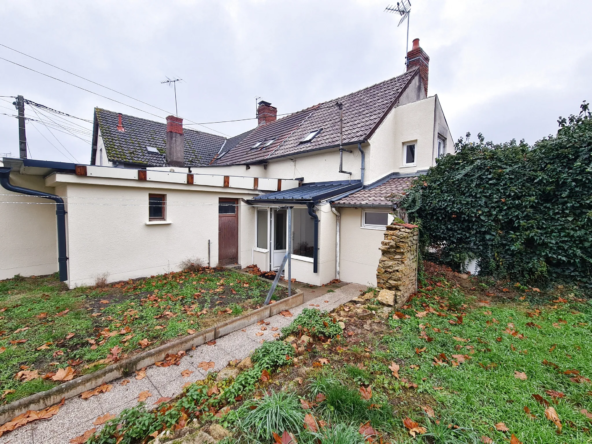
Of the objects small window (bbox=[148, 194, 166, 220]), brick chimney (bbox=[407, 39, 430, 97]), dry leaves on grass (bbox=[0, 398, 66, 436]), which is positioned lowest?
dry leaves on grass (bbox=[0, 398, 66, 436])

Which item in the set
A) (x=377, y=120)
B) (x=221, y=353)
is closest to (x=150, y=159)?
(x=377, y=120)

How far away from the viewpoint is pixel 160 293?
6.99 meters

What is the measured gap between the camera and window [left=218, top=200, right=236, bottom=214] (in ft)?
34.1

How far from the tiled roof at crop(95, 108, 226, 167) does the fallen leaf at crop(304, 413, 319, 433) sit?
46.6 feet

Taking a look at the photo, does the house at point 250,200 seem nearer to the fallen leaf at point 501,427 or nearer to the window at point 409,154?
the window at point 409,154

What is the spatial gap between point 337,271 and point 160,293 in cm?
579

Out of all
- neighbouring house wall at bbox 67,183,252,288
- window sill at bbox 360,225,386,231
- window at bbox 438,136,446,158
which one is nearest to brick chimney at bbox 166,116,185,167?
neighbouring house wall at bbox 67,183,252,288

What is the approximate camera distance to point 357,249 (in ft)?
28.3

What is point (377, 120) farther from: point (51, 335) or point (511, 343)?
point (51, 335)

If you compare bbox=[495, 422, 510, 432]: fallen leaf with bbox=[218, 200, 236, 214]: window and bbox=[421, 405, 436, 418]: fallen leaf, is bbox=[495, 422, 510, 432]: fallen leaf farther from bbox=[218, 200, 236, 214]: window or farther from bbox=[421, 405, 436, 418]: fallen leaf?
bbox=[218, 200, 236, 214]: window

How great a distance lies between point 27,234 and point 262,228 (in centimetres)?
806

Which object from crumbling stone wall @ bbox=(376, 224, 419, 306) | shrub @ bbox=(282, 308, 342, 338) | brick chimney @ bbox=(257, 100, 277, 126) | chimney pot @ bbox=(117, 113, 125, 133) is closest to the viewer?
shrub @ bbox=(282, 308, 342, 338)

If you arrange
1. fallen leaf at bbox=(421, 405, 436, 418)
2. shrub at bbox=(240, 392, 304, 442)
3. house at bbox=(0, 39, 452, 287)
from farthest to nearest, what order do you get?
house at bbox=(0, 39, 452, 287) < fallen leaf at bbox=(421, 405, 436, 418) < shrub at bbox=(240, 392, 304, 442)

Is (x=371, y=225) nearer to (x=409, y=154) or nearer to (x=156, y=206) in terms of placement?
(x=409, y=154)
